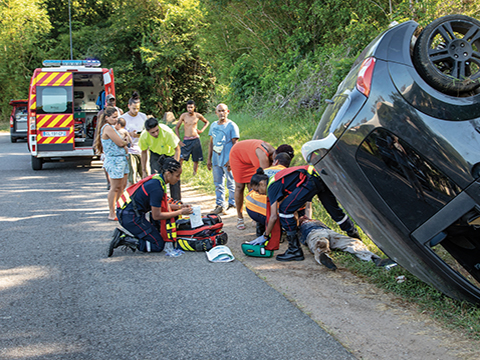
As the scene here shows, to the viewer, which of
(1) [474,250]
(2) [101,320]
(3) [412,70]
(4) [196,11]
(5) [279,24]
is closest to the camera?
(3) [412,70]

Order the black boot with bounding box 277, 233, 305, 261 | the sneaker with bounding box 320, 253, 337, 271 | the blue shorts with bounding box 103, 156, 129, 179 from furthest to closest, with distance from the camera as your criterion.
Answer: the blue shorts with bounding box 103, 156, 129, 179 < the black boot with bounding box 277, 233, 305, 261 < the sneaker with bounding box 320, 253, 337, 271

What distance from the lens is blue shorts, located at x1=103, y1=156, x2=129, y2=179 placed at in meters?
7.49

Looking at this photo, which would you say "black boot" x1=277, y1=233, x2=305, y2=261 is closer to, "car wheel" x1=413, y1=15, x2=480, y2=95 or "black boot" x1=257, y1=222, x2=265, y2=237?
"black boot" x1=257, y1=222, x2=265, y2=237

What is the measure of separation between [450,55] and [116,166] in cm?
537

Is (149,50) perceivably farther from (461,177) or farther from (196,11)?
(461,177)

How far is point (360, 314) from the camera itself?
13.0 ft

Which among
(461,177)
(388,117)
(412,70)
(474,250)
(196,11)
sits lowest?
(474,250)

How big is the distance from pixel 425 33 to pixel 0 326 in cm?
414

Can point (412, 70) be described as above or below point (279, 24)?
below

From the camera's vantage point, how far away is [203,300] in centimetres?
430

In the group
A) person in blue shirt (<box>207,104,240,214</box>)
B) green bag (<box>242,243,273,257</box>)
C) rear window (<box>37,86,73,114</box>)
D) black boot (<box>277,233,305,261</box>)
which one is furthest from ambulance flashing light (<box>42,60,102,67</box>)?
black boot (<box>277,233,305,261</box>)

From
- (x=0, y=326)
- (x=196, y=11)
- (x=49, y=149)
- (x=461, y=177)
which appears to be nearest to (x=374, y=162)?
(x=461, y=177)

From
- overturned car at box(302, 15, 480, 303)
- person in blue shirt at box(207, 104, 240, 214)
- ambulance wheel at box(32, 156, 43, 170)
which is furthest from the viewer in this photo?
ambulance wheel at box(32, 156, 43, 170)

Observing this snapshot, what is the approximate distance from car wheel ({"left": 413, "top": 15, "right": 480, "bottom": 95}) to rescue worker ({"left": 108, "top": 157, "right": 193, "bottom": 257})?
10.3 feet
